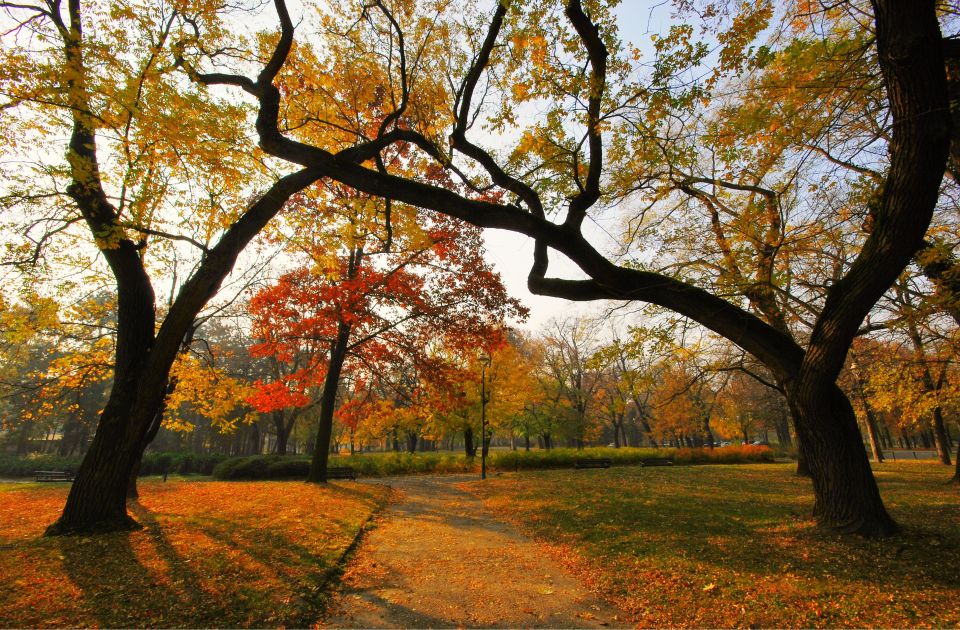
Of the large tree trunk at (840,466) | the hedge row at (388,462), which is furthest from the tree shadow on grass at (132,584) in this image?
the hedge row at (388,462)

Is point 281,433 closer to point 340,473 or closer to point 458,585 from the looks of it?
point 340,473

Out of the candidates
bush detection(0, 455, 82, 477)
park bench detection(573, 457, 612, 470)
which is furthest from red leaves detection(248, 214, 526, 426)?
bush detection(0, 455, 82, 477)

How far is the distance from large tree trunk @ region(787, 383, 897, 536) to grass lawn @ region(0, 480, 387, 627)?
6725 millimetres

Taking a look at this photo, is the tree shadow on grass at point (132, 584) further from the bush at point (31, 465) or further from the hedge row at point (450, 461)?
the bush at point (31, 465)

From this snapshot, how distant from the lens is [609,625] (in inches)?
146

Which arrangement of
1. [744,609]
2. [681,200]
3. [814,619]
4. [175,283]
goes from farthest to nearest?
[175,283] → [681,200] → [744,609] → [814,619]

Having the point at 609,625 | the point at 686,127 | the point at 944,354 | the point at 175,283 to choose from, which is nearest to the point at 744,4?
the point at 686,127

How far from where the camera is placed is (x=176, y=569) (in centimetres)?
457

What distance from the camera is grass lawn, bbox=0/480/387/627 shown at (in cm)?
354

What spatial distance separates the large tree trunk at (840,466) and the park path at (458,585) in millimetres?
3970

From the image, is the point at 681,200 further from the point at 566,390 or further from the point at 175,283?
the point at 566,390

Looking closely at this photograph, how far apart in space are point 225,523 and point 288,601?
4.03m

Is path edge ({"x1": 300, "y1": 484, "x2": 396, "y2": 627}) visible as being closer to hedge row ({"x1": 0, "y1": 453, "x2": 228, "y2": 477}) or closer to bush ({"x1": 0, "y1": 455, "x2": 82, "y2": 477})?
hedge row ({"x1": 0, "y1": 453, "x2": 228, "y2": 477})

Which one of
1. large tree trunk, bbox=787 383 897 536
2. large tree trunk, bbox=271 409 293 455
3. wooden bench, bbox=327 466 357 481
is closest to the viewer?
large tree trunk, bbox=787 383 897 536
